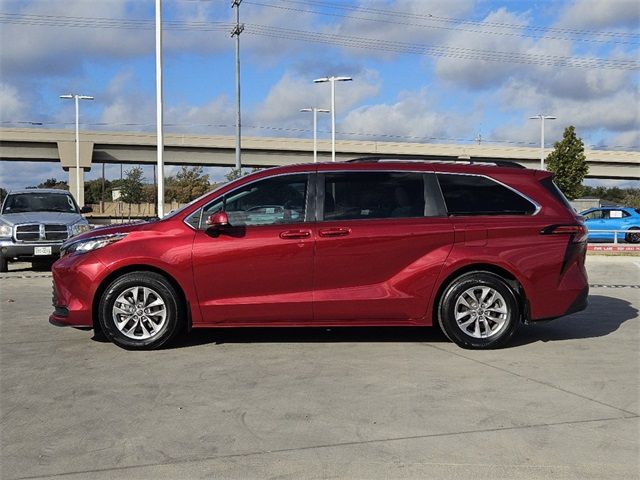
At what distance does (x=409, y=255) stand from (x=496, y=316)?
3.49ft

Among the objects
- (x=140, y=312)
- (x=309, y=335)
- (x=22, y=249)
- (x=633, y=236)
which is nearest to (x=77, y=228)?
(x=22, y=249)

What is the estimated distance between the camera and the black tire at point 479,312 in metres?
6.62

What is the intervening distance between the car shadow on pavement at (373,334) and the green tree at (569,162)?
45178 millimetres

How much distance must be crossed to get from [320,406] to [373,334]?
2.58 m

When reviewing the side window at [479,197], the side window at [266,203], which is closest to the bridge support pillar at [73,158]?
the side window at [266,203]

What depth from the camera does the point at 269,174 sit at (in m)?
6.76

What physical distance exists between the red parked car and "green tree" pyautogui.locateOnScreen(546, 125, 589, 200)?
46742 millimetres

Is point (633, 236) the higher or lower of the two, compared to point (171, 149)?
lower

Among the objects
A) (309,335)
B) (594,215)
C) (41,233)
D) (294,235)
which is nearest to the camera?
(294,235)

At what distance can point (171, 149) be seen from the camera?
59062 mm

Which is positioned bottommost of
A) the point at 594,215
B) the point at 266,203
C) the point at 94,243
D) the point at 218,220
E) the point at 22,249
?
the point at 22,249

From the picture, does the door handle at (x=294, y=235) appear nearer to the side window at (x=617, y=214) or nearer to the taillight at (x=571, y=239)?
the taillight at (x=571, y=239)

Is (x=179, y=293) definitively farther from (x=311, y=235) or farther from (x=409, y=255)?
(x=409, y=255)

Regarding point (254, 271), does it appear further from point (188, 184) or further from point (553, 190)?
point (188, 184)
